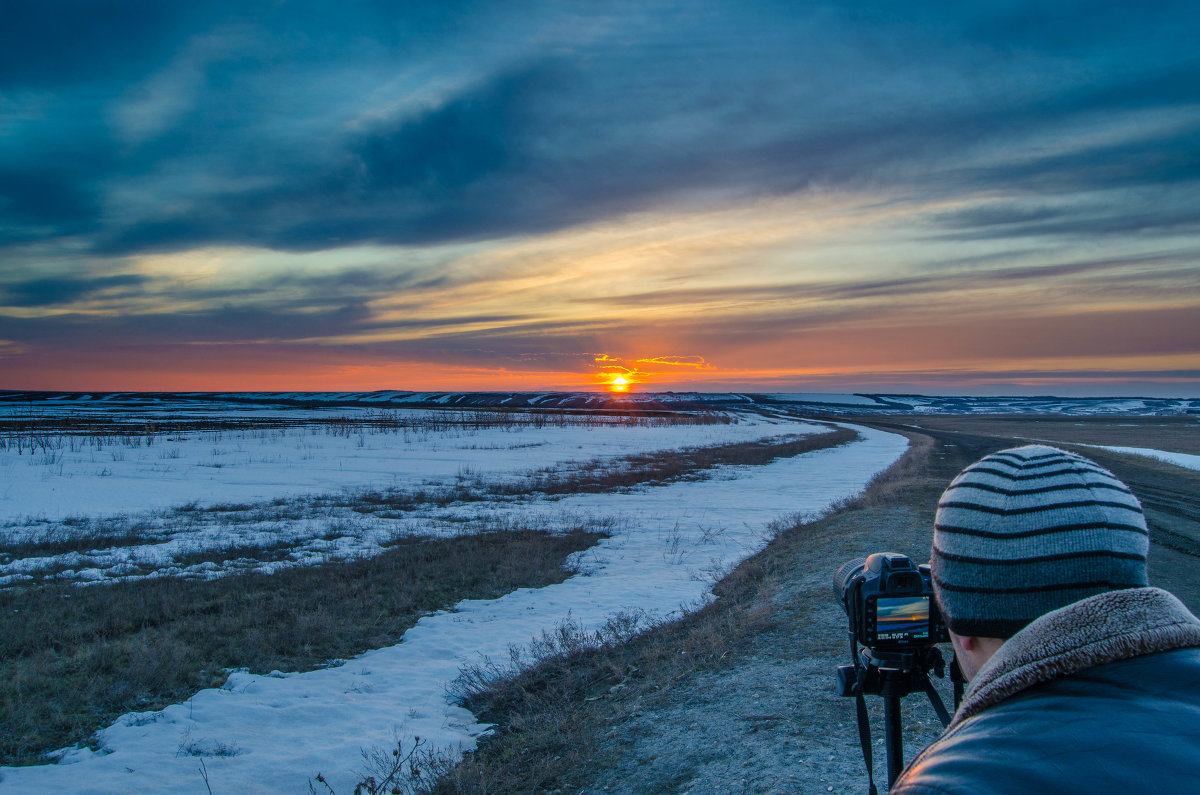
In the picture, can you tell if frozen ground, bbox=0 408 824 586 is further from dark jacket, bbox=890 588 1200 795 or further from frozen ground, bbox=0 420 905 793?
dark jacket, bbox=890 588 1200 795

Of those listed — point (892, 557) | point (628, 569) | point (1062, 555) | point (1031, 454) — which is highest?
point (1031, 454)

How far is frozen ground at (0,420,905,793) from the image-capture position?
15.8 feet

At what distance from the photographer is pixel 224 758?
4996 millimetres

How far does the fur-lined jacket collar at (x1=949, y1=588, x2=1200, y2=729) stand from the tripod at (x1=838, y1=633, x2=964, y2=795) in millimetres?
1005

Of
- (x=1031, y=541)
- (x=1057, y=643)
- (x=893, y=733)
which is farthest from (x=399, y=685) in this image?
(x=1057, y=643)

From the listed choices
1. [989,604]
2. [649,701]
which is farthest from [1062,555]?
[649,701]

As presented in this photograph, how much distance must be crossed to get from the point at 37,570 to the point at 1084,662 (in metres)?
12.7

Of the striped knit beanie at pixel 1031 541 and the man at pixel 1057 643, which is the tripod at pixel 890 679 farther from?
the striped knit beanie at pixel 1031 541

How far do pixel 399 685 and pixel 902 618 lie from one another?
18.1 ft

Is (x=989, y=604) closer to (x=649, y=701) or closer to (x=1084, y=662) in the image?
(x=1084, y=662)

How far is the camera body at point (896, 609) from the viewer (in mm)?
1954

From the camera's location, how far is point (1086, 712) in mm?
914

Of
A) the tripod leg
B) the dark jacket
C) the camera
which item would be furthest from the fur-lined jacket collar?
the tripod leg

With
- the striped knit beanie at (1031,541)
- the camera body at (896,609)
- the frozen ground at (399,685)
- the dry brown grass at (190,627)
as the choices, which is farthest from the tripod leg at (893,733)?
the dry brown grass at (190,627)
